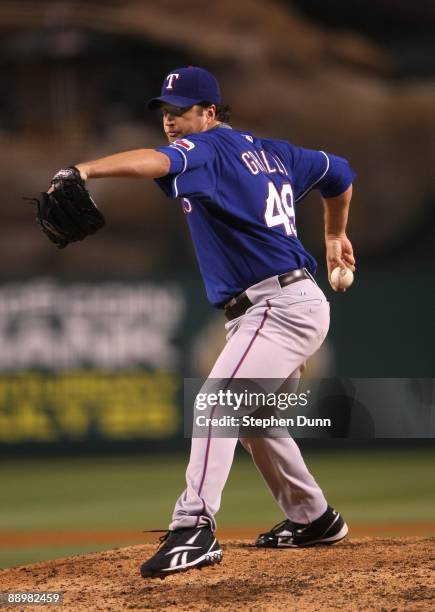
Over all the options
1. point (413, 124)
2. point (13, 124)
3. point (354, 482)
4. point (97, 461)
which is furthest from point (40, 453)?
point (413, 124)

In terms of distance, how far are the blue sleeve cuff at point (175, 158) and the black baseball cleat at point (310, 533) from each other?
1.54 metres

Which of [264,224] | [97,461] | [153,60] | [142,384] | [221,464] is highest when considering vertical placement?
[153,60]

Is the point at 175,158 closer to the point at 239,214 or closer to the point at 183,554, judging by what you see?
the point at 239,214

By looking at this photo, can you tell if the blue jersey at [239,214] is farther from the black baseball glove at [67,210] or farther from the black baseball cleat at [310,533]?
the black baseball cleat at [310,533]

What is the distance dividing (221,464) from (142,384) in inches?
165

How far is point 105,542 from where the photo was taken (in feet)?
16.9

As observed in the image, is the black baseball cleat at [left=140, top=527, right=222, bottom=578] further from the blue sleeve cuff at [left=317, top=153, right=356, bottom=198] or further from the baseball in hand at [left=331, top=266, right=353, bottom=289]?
the blue sleeve cuff at [left=317, top=153, right=356, bottom=198]

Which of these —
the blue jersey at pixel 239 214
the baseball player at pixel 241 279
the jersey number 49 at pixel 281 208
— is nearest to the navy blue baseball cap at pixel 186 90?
the baseball player at pixel 241 279

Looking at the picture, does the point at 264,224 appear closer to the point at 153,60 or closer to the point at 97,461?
the point at 97,461

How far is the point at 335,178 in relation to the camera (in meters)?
4.32

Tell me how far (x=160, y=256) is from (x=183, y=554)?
5442 mm

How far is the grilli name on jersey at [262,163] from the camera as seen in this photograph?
381cm

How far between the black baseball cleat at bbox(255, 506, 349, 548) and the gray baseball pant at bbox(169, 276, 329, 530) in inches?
1.3

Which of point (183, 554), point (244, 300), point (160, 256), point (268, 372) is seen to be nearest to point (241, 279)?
point (244, 300)
